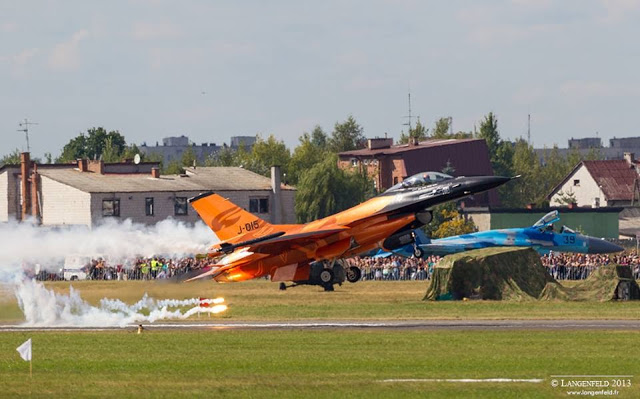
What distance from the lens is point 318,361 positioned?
36625mm

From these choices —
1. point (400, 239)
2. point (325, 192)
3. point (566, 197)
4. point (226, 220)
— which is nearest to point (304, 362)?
point (400, 239)

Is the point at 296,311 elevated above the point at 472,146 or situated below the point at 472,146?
below

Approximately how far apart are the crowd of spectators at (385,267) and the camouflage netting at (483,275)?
12.3 meters

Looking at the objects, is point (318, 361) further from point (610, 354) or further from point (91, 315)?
point (91, 315)

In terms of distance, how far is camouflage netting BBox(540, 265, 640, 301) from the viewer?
60000 mm

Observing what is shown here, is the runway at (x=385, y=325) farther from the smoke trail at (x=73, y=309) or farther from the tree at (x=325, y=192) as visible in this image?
the tree at (x=325, y=192)

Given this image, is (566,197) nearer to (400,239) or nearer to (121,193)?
(121,193)

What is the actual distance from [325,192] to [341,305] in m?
69.0

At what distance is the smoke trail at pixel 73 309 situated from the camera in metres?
50.6

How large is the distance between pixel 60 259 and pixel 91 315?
9.44 metres

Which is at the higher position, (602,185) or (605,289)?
(602,185)

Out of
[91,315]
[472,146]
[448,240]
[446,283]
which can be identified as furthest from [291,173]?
[91,315]

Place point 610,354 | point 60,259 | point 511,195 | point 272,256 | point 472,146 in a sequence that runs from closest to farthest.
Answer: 1. point 610,354
2. point 272,256
3. point 60,259
4. point 472,146
5. point 511,195

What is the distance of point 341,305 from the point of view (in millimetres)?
59750
